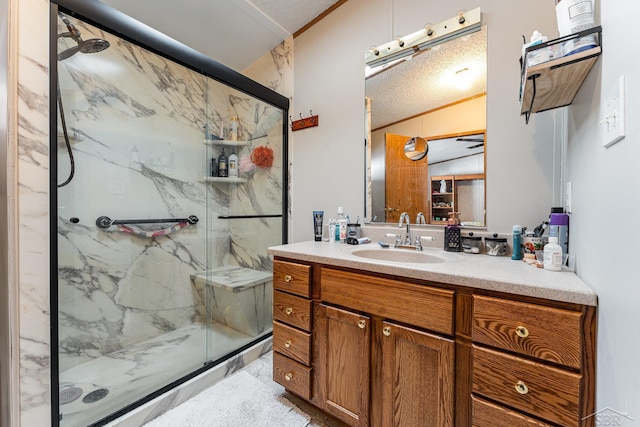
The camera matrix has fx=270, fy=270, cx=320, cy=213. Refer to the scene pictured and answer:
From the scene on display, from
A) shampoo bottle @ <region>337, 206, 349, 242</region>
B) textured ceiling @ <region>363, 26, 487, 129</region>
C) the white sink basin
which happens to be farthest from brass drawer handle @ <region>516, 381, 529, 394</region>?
textured ceiling @ <region>363, 26, 487, 129</region>

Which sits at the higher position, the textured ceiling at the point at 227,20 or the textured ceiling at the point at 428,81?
the textured ceiling at the point at 227,20

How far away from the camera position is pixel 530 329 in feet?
2.60

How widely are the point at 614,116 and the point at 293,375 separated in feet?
5.07

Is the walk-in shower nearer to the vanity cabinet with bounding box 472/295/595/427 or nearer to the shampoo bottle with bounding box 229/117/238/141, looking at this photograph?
the shampoo bottle with bounding box 229/117/238/141

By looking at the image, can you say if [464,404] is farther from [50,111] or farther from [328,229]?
[50,111]

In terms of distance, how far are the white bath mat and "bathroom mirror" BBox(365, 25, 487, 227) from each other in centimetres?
119

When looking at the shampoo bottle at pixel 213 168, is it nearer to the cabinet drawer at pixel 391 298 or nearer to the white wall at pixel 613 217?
the cabinet drawer at pixel 391 298

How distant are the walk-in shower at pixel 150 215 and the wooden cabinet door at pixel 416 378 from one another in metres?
1.23

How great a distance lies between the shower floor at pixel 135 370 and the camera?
4.18 feet

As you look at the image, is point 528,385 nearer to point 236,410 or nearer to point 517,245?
point 517,245

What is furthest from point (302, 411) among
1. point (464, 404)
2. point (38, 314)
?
point (38, 314)

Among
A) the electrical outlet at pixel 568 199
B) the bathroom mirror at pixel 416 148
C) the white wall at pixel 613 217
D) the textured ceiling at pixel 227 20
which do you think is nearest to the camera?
the white wall at pixel 613 217

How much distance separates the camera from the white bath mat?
1.35m

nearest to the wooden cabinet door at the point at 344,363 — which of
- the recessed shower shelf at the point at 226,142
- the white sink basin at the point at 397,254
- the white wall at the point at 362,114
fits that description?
the white sink basin at the point at 397,254
